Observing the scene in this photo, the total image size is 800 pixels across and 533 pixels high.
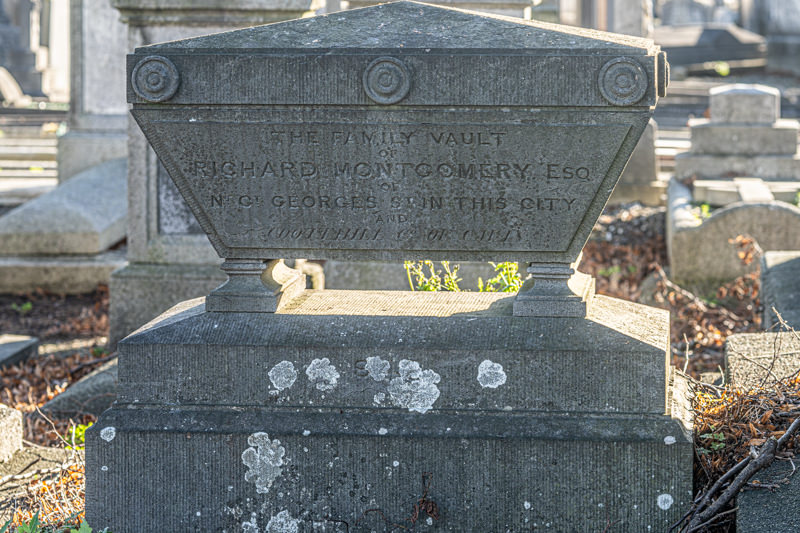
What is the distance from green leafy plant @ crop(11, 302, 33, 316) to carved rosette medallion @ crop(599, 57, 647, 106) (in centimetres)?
A: 615

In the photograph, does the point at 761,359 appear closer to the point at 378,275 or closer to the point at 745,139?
the point at 378,275

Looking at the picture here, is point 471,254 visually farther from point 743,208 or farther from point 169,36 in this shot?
point 743,208

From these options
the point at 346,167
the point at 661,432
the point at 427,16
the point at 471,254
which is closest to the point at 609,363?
the point at 661,432

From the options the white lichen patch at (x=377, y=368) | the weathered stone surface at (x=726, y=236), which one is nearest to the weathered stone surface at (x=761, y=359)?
the white lichen patch at (x=377, y=368)

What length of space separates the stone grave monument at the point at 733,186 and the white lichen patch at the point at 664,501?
4.58 metres

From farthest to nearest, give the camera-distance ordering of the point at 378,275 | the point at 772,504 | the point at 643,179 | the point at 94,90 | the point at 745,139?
the point at 643,179
the point at 745,139
the point at 94,90
the point at 378,275
the point at 772,504

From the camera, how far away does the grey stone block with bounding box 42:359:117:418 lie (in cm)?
534

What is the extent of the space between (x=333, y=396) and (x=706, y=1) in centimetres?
4064

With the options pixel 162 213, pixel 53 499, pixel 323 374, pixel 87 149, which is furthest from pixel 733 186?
pixel 53 499

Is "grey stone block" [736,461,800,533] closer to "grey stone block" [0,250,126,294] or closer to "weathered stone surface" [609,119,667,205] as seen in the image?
"grey stone block" [0,250,126,294]

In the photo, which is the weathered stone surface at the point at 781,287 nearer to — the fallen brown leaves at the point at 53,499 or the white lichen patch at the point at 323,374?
the white lichen patch at the point at 323,374

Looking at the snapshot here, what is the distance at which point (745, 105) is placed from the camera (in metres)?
10.2

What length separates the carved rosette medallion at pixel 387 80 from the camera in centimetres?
319

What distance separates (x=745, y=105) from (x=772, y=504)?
8.09 meters
